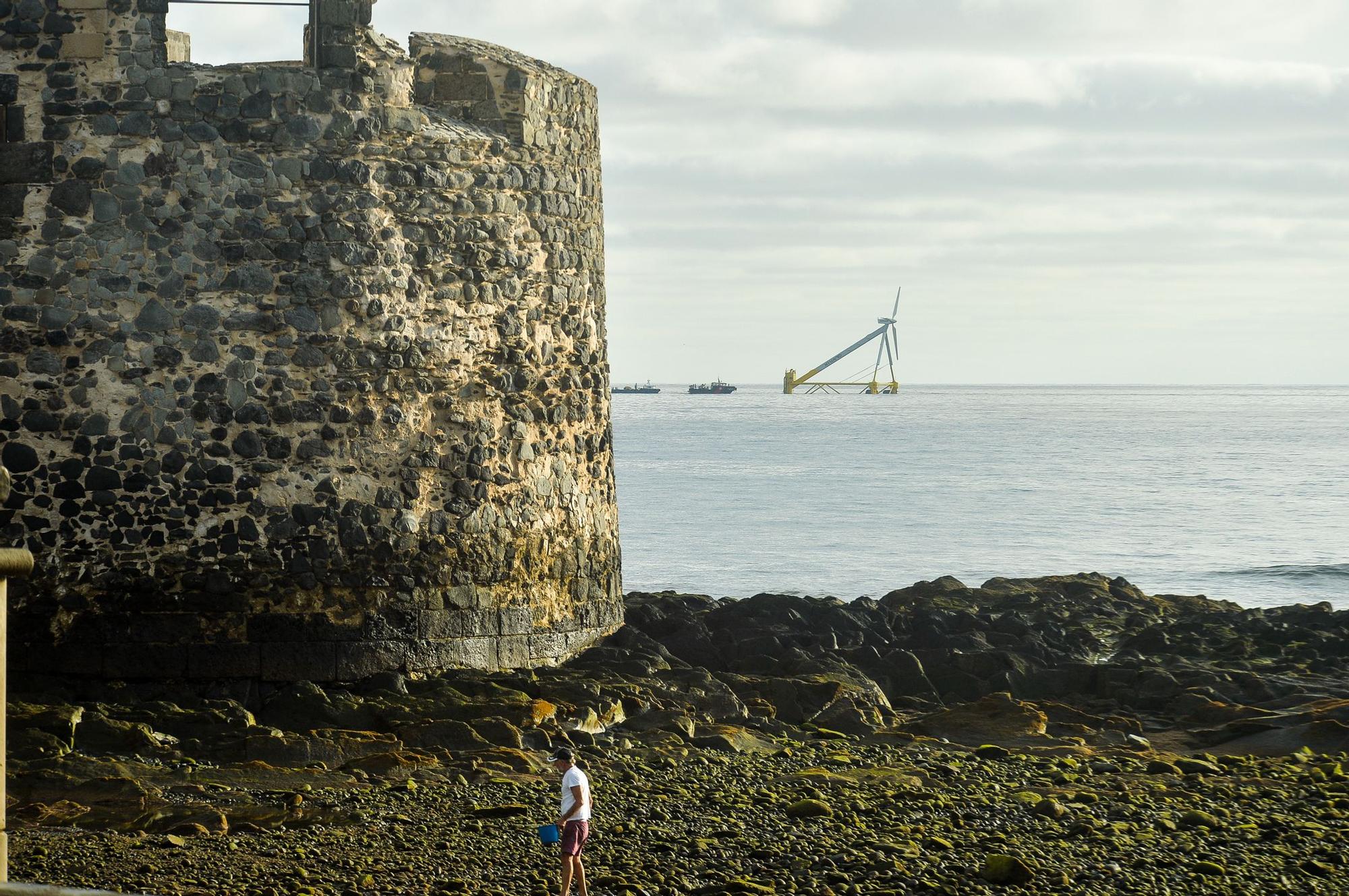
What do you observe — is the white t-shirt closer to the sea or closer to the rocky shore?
the rocky shore

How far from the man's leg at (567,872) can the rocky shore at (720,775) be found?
512 mm

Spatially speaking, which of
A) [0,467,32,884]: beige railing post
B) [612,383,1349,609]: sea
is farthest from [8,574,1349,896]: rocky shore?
[612,383,1349,609]: sea

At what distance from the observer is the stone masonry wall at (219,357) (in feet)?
37.2

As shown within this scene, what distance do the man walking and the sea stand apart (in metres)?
19.9

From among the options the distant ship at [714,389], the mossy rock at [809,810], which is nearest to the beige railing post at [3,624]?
the mossy rock at [809,810]

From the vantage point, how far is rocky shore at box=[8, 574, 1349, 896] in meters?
8.21

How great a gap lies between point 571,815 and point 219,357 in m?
5.50

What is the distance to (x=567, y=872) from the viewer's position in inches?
287

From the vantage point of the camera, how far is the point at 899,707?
513 inches

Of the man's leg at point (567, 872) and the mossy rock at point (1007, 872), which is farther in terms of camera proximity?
the mossy rock at point (1007, 872)

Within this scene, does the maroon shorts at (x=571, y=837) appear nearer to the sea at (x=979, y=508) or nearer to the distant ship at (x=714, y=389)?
the sea at (x=979, y=508)

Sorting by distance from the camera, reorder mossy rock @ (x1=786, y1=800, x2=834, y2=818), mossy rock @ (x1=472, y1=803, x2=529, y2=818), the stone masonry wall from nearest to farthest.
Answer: mossy rock @ (x1=472, y1=803, x2=529, y2=818) → mossy rock @ (x1=786, y1=800, x2=834, y2=818) → the stone masonry wall

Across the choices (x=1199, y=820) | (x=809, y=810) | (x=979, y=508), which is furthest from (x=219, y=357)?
(x=979, y=508)

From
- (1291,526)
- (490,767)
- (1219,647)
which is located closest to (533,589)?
(490,767)
